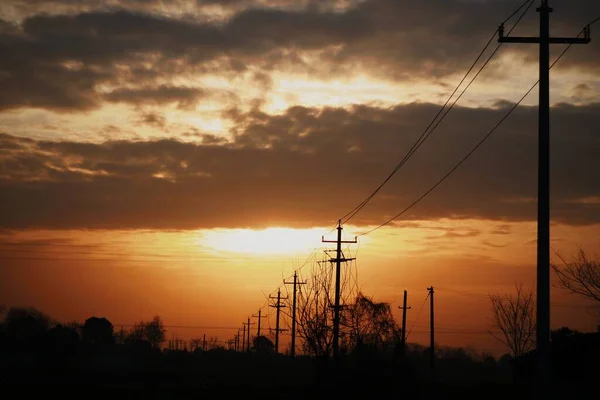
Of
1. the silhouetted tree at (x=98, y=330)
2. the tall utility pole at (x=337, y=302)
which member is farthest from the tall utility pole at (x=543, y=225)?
the silhouetted tree at (x=98, y=330)

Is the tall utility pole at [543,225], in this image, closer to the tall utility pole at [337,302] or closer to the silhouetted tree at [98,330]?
the tall utility pole at [337,302]

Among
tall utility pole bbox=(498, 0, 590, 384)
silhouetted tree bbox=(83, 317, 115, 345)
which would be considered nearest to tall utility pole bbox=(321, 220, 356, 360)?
tall utility pole bbox=(498, 0, 590, 384)

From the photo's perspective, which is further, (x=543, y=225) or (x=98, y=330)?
(x=98, y=330)

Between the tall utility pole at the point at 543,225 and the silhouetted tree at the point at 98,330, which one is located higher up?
the tall utility pole at the point at 543,225

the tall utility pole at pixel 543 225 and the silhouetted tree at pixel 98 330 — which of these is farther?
the silhouetted tree at pixel 98 330

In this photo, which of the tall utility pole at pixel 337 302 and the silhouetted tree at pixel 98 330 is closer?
the tall utility pole at pixel 337 302

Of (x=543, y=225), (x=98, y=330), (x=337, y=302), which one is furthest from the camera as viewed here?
(x=98, y=330)

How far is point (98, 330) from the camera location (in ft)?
501

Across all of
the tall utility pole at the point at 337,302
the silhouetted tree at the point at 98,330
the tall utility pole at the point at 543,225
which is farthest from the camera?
the silhouetted tree at the point at 98,330

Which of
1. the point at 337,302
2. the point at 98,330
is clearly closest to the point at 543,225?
the point at 337,302

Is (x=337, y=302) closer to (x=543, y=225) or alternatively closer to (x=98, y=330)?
(x=543, y=225)

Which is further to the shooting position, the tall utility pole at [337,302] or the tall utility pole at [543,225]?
the tall utility pole at [337,302]

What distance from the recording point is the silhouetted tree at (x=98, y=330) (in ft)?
494

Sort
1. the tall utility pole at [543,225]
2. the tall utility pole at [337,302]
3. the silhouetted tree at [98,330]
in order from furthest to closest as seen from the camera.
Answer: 1. the silhouetted tree at [98,330]
2. the tall utility pole at [337,302]
3. the tall utility pole at [543,225]
